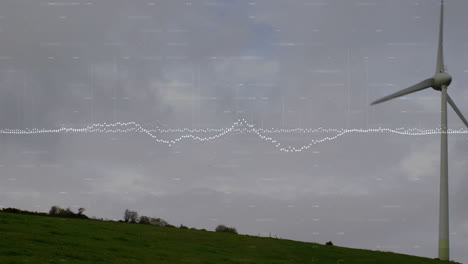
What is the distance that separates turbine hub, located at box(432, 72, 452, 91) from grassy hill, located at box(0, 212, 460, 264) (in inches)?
1148

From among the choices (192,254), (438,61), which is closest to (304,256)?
(192,254)

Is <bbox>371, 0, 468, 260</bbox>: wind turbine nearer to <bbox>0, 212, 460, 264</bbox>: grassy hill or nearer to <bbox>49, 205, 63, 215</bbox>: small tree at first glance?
<bbox>0, 212, 460, 264</bbox>: grassy hill

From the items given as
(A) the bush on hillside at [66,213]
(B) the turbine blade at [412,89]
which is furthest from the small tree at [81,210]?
(B) the turbine blade at [412,89]

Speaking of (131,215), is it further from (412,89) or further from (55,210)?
(412,89)

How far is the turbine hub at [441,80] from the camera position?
Result: 7538 cm

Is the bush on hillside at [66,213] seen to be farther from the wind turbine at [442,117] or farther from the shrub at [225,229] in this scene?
the wind turbine at [442,117]

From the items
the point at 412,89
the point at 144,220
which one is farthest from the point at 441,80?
the point at 144,220

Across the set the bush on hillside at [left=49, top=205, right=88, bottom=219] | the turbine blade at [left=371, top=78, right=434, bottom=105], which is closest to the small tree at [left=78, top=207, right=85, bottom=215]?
the bush on hillside at [left=49, top=205, right=88, bottom=219]

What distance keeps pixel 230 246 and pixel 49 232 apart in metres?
13.7

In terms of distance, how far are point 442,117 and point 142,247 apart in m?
45.8

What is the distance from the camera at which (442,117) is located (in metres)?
72.7

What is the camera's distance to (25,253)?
31516mm

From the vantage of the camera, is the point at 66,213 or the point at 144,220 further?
the point at 144,220

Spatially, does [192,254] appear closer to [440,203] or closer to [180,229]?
[180,229]
